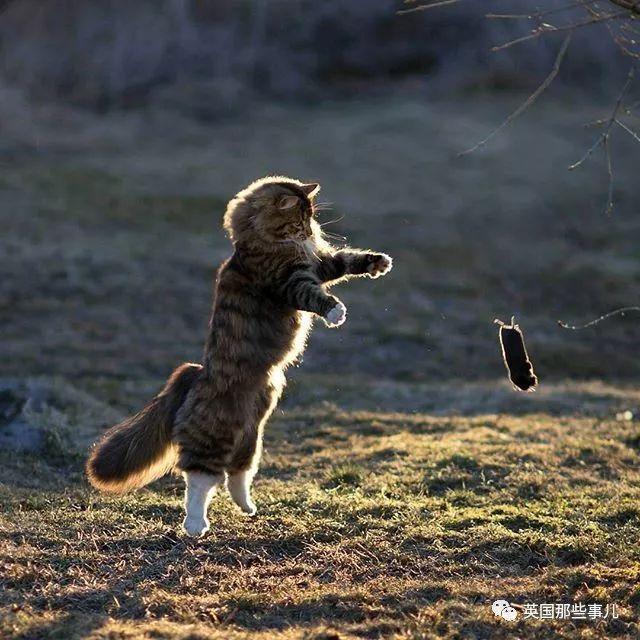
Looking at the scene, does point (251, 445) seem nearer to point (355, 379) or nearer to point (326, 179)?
point (355, 379)

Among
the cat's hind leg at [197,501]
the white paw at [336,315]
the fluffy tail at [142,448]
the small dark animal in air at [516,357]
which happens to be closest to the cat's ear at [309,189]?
the white paw at [336,315]

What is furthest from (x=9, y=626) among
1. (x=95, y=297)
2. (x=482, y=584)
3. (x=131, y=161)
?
(x=131, y=161)

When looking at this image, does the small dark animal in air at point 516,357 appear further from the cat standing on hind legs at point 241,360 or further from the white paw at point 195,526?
the white paw at point 195,526

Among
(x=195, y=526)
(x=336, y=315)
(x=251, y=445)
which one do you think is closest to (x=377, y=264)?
(x=336, y=315)

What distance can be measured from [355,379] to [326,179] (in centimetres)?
1472

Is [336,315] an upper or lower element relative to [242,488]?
upper

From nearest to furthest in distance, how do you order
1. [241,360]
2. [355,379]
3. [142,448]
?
1. [241,360]
2. [142,448]
3. [355,379]

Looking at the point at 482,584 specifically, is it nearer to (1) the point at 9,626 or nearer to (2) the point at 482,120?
(1) the point at 9,626

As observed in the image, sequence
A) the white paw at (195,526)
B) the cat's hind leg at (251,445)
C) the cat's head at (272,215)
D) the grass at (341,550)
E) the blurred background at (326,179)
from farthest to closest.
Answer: the blurred background at (326,179), the cat's head at (272,215), the cat's hind leg at (251,445), the white paw at (195,526), the grass at (341,550)

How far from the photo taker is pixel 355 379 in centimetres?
1554

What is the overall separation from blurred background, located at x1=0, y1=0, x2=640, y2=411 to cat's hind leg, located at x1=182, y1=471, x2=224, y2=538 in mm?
4480

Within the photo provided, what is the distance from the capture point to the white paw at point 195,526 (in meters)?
6.79

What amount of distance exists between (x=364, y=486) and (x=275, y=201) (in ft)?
8.88

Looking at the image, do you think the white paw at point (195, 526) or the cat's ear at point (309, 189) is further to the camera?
the cat's ear at point (309, 189)
